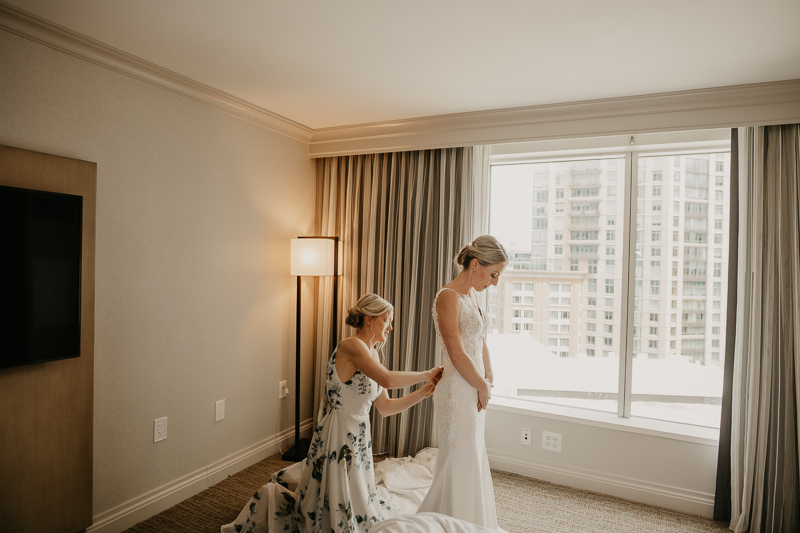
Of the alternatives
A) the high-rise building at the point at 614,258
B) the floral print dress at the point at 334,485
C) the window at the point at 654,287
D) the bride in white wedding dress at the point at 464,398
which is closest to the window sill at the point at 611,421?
the high-rise building at the point at 614,258

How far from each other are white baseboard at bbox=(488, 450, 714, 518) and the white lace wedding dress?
1.13 m

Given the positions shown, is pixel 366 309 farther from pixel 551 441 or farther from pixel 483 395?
pixel 551 441

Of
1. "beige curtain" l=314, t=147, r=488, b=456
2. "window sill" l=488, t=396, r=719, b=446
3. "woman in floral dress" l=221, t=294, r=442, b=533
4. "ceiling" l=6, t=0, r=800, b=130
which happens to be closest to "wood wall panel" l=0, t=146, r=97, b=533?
"ceiling" l=6, t=0, r=800, b=130

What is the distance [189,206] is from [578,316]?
282 centimetres

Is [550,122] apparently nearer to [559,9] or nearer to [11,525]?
[559,9]

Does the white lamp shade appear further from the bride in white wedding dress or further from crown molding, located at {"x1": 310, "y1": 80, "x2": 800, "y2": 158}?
the bride in white wedding dress

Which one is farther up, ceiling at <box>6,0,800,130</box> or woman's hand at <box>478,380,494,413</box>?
ceiling at <box>6,0,800,130</box>

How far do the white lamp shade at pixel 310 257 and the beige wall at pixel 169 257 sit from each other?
0.22 meters

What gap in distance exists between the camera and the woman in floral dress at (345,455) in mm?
2385

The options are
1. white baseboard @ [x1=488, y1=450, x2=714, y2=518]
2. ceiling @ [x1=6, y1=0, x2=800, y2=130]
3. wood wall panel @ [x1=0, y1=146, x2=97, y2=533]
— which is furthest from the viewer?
white baseboard @ [x1=488, y1=450, x2=714, y2=518]

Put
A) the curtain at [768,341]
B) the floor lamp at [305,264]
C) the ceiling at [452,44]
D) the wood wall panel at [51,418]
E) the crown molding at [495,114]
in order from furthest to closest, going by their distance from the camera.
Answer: the floor lamp at [305,264], the curtain at [768,341], the crown molding at [495,114], the wood wall panel at [51,418], the ceiling at [452,44]

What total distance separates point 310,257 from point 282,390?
1124 millimetres

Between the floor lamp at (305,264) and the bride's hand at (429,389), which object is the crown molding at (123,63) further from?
the bride's hand at (429,389)

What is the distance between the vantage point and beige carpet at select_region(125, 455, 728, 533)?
111 inches
